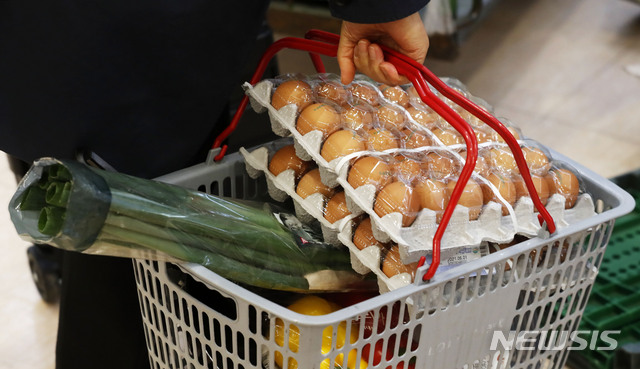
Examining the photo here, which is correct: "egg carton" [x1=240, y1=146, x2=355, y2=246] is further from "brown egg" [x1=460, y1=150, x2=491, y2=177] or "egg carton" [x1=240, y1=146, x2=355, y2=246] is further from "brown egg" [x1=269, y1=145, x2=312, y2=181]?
"brown egg" [x1=460, y1=150, x2=491, y2=177]

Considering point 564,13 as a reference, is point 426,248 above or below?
above

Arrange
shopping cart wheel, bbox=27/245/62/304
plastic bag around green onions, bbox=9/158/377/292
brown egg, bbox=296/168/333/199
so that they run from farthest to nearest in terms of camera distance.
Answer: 1. shopping cart wheel, bbox=27/245/62/304
2. brown egg, bbox=296/168/333/199
3. plastic bag around green onions, bbox=9/158/377/292

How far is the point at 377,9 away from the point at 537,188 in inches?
12.6

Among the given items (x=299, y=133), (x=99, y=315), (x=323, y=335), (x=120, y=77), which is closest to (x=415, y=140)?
(x=299, y=133)

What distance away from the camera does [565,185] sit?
0.91 m

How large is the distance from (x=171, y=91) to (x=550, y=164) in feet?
1.74

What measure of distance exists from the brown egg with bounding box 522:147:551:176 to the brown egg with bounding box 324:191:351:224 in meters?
0.26

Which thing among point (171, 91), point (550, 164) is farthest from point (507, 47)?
point (171, 91)

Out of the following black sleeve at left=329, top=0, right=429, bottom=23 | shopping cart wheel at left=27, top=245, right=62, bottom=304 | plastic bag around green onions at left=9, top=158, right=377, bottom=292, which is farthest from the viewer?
shopping cart wheel at left=27, top=245, right=62, bottom=304

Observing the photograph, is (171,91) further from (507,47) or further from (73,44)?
(507,47)

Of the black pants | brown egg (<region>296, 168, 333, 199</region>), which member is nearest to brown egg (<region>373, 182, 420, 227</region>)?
brown egg (<region>296, 168, 333, 199</region>)

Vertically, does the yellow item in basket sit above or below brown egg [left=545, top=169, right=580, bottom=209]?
below

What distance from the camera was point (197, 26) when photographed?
83 cm

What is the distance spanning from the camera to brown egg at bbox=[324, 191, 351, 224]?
842 mm
